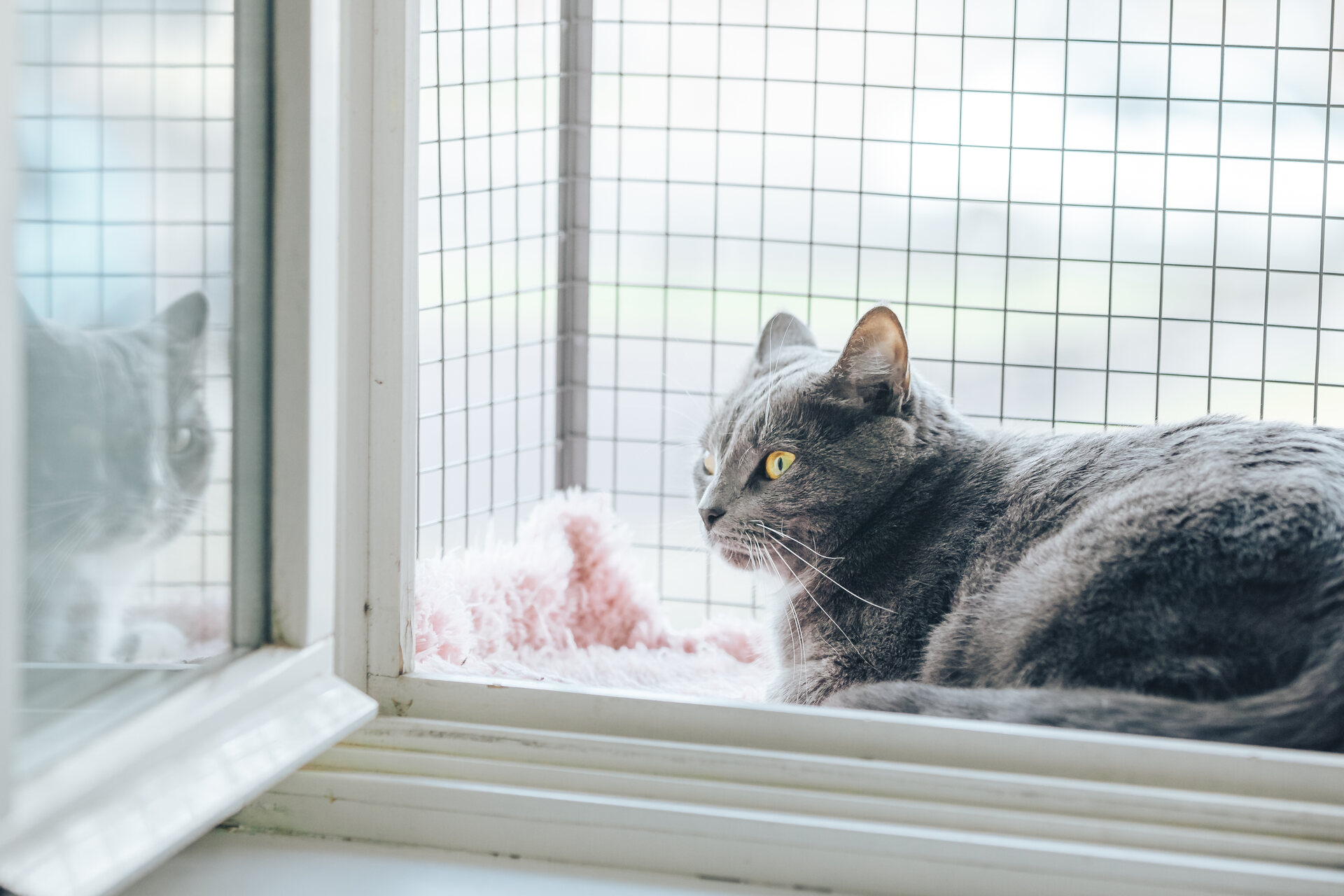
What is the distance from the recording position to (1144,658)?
2.93 feet

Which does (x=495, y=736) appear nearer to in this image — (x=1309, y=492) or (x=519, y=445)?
(x=1309, y=492)

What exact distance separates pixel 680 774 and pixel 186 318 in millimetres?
471

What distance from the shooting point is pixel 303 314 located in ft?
2.24

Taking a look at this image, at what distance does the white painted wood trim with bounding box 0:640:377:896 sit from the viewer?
1.59 ft

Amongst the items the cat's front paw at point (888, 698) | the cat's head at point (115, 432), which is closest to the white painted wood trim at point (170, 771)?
the cat's head at point (115, 432)

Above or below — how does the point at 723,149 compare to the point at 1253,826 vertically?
above

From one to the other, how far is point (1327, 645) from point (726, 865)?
1.63ft

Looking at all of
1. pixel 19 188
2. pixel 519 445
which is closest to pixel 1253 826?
pixel 19 188

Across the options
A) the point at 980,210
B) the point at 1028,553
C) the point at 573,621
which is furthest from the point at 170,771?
the point at 980,210

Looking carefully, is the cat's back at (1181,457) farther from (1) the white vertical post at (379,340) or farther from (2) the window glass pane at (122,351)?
(2) the window glass pane at (122,351)

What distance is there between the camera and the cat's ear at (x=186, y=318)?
62 cm

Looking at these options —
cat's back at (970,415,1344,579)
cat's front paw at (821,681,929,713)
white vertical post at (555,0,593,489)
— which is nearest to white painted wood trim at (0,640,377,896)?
cat's front paw at (821,681,929,713)

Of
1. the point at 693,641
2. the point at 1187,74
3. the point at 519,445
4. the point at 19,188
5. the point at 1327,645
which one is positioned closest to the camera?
the point at 19,188

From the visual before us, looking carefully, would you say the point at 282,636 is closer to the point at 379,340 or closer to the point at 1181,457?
the point at 379,340
